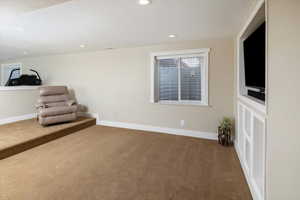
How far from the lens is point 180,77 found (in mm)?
3834

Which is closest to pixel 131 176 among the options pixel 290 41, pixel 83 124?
pixel 290 41

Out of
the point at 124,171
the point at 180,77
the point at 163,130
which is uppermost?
the point at 180,77

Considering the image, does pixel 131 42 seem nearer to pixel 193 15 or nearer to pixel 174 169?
pixel 193 15

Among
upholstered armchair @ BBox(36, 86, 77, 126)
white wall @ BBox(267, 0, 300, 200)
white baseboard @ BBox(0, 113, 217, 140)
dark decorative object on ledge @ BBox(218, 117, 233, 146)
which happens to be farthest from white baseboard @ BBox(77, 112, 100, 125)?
white wall @ BBox(267, 0, 300, 200)

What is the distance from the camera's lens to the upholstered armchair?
12.9ft

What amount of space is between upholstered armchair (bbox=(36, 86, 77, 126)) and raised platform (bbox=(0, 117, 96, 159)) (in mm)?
166

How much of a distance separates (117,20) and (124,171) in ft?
7.14

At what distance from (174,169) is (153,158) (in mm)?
454

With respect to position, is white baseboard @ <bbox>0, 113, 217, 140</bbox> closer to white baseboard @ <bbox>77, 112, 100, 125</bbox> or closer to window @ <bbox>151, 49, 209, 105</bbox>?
white baseboard @ <bbox>77, 112, 100, 125</bbox>

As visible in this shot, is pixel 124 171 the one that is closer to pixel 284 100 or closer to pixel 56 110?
pixel 284 100

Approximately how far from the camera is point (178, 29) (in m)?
2.84

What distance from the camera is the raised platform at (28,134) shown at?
283cm

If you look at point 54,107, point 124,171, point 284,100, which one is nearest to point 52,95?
point 54,107

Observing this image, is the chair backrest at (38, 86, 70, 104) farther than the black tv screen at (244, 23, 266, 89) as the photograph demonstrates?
Yes
